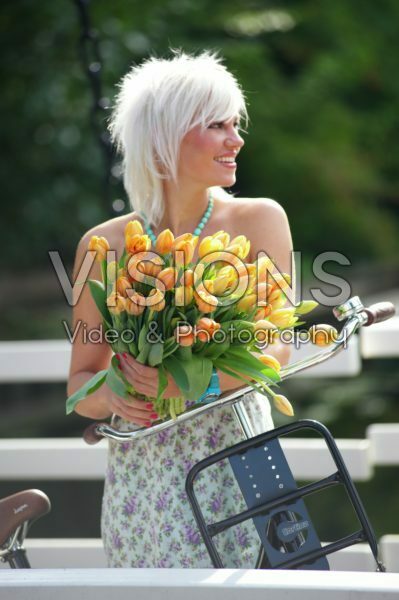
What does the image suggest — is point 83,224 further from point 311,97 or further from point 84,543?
point 84,543

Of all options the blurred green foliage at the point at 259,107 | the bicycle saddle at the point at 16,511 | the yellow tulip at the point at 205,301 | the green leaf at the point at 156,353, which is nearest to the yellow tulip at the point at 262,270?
the yellow tulip at the point at 205,301

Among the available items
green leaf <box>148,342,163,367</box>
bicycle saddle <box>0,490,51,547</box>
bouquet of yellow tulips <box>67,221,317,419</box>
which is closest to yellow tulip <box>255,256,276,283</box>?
bouquet of yellow tulips <box>67,221,317,419</box>

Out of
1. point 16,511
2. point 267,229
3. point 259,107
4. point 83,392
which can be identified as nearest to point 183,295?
point 83,392

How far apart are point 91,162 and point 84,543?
384 cm

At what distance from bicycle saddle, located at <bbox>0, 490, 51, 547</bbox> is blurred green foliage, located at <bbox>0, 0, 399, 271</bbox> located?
160 inches

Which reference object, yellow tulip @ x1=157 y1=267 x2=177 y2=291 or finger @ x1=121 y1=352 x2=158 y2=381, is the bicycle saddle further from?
yellow tulip @ x1=157 y1=267 x2=177 y2=291

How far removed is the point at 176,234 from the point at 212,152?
0.20 m

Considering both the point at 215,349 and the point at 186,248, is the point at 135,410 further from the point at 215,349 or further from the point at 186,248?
the point at 186,248

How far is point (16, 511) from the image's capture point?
2045 millimetres

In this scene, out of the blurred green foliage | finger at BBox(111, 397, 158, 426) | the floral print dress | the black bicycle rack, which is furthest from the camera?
the blurred green foliage

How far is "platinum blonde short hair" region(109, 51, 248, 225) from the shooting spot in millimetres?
1969

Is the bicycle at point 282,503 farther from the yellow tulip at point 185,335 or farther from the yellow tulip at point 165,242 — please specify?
the yellow tulip at point 165,242

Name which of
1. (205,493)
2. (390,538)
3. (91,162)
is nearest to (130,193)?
(205,493)

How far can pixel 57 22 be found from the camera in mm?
5973
